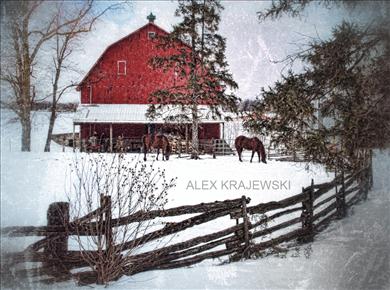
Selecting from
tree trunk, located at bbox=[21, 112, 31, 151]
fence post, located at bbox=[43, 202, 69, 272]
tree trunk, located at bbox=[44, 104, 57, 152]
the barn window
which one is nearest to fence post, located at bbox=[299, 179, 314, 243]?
the barn window

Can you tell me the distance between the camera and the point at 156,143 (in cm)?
278

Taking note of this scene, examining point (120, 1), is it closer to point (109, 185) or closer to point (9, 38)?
point (9, 38)

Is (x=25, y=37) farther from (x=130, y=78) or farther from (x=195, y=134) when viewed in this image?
(x=195, y=134)

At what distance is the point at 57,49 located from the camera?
293 cm

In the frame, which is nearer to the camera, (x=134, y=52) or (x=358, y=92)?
(x=134, y=52)

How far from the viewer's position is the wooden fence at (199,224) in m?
2.88

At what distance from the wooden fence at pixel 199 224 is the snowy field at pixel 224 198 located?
0.06 metres

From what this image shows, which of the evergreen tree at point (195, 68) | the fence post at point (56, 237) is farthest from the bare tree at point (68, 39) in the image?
the fence post at point (56, 237)

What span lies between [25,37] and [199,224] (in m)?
1.81

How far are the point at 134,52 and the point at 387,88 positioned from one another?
184 cm

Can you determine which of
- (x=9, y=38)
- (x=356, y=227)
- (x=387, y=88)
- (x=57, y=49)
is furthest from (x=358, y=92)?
(x=9, y=38)

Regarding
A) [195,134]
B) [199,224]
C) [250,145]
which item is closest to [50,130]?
[195,134]

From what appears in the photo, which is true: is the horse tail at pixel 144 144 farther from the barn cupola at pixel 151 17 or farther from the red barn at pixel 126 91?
the barn cupola at pixel 151 17

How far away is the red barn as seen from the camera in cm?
271
